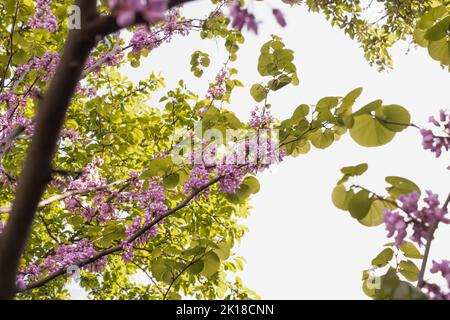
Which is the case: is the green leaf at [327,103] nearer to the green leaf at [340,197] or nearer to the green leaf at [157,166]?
the green leaf at [340,197]

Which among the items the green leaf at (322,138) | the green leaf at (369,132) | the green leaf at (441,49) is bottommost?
the green leaf at (369,132)

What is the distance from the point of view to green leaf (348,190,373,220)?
5.72 ft

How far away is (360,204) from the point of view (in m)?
1.76

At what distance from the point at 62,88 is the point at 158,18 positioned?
0.96ft

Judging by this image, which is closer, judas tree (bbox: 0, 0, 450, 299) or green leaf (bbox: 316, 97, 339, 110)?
judas tree (bbox: 0, 0, 450, 299)

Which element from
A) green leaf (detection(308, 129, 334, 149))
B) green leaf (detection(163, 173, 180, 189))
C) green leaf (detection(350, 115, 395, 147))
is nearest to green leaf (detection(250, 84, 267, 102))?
green leaf (detection(308, 129, 334, 149))

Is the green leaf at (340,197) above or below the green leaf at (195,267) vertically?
above

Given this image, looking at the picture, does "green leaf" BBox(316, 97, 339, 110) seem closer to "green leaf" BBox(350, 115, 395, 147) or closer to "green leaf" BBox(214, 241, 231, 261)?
"green leaf" BBox(350, 115, 395, 147)

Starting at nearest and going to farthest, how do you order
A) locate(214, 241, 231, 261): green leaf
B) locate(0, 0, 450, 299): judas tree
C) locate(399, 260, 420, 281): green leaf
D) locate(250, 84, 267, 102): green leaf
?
locate(0, 0, 450, 299): judas tree
locate(399, 260, 420, 281): green leaf
locate(214, 241, 231, 261): green leaf
locate(250, 84, 267, 102): green leaf

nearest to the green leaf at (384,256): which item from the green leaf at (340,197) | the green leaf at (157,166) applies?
the green leaf at (340,197)

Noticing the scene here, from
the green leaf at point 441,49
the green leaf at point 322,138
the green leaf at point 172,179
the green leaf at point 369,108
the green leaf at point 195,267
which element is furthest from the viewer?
the green leaf at point 172,179

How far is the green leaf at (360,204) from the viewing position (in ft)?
5.72

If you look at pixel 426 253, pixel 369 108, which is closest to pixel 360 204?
pixel 426 253
